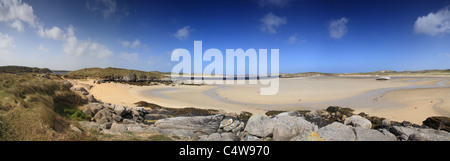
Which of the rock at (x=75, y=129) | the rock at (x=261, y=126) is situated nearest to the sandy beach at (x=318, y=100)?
the rock at (x=261, y=126)

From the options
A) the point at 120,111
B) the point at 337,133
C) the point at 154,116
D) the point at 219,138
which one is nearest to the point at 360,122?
the point at 337,133

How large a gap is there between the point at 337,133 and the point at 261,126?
11.4 feet

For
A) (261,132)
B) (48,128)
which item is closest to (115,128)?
(48,128)

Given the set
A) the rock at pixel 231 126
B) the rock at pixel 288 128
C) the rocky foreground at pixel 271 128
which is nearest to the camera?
the rocky foreground at pixel 271 128

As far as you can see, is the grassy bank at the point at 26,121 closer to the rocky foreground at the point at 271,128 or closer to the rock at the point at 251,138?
the rocky foreground at the point at 271,128

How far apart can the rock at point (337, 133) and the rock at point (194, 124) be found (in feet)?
21.1

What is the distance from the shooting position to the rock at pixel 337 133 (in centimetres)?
729

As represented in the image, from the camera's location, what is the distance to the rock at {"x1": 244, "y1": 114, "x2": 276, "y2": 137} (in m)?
9.10

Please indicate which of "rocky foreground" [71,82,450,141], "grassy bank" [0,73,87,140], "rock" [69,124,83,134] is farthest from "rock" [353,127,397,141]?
"rock" [69,124,83,134]

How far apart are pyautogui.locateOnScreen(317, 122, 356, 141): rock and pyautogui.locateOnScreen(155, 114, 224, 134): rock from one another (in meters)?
6.42

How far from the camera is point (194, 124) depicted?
1202 cm

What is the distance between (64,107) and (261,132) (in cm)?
1289

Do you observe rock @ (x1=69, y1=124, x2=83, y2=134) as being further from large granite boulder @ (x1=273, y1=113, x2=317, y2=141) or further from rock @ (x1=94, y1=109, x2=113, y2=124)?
large granite boulder @ (x1=273, y1=113, x2=317, y2=141)

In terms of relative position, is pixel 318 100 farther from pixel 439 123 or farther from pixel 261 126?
pixel 261 126
